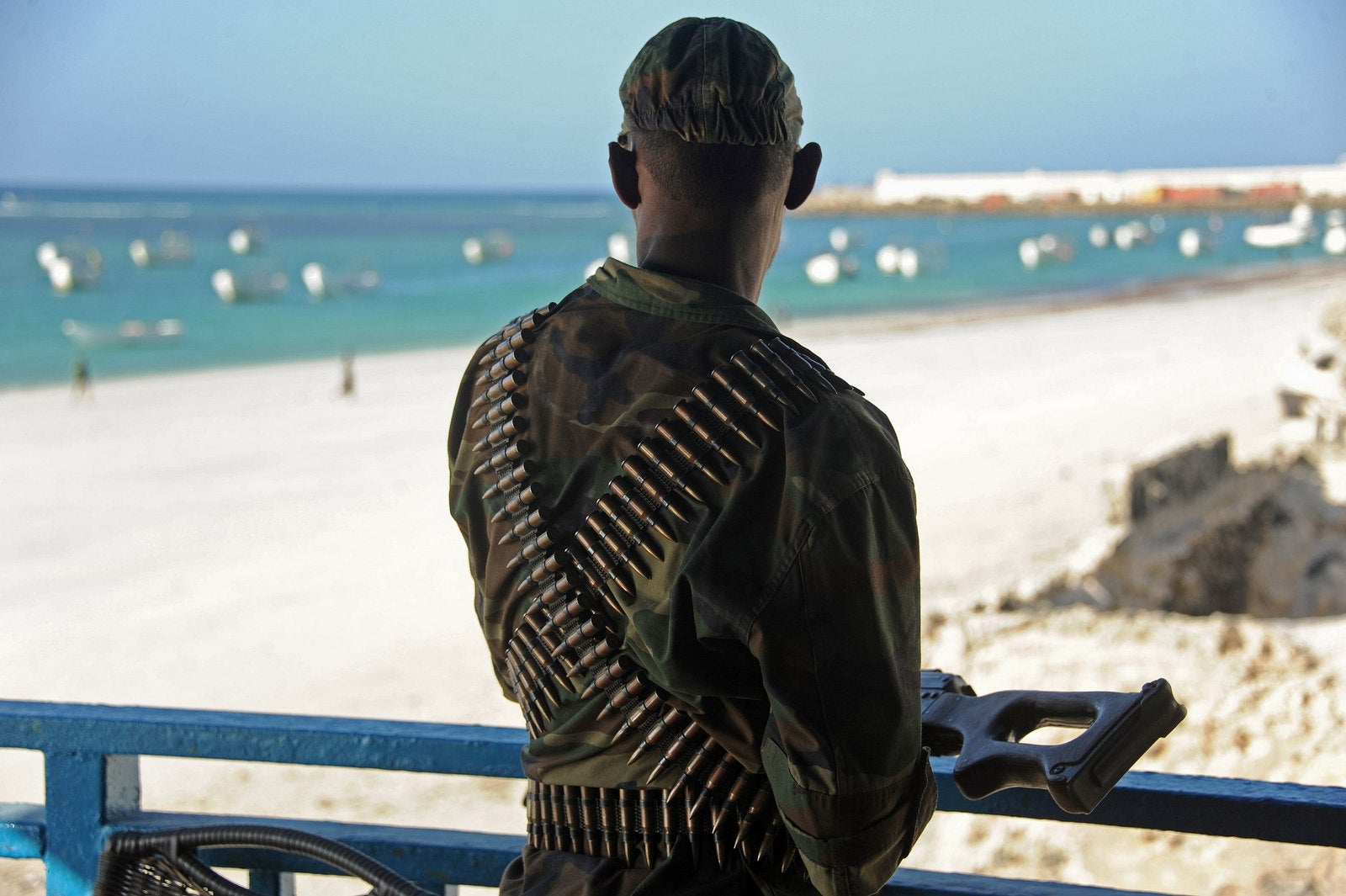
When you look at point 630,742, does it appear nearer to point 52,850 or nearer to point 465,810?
point 52,850

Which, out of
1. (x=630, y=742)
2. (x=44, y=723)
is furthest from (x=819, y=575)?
(x=44, y=723)

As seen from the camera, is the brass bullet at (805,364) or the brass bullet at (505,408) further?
the brass bullet at (505,408)

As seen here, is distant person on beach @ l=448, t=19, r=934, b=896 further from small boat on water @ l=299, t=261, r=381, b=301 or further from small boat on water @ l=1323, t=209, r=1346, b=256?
small boat on water @ l=1323, t=209, r=1346, b=256

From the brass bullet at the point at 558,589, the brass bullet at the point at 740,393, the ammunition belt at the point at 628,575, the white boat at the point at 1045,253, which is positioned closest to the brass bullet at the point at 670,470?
the ammunition belt at the point at 628,575

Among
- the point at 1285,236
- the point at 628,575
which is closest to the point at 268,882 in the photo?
the point at 628,575

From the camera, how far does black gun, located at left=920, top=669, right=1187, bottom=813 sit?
1.46 metres

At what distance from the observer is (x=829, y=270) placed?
55.2 m

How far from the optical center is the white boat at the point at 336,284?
48.0m

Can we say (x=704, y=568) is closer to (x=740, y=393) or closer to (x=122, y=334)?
(x=740, y=393)

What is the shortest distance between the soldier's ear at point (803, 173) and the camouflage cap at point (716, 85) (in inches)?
3.5

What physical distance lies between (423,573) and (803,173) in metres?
10.7

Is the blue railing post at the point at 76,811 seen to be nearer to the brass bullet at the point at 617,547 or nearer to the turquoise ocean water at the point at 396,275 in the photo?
the brass bullet at the point at 617,547

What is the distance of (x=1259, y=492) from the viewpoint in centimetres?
899

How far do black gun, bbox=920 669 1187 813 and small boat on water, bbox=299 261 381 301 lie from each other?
47474 mm
